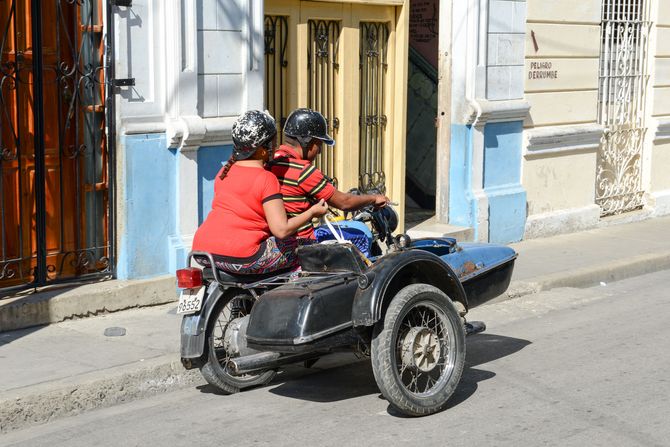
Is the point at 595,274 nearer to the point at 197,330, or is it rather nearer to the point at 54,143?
the point at 54,143

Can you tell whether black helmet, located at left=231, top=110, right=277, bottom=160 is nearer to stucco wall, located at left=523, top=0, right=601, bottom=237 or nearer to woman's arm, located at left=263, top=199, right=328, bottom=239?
woman's arm, located at left=263, top=199, right=328, bottom=239

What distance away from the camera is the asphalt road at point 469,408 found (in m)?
5.79

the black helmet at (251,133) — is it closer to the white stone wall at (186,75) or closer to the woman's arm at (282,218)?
the woman's arm at (282,218)

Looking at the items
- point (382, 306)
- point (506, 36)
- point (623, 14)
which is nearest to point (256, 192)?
point (382, 306)

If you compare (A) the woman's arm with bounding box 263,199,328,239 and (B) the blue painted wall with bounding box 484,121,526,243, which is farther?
(B) the blue painted wall with bounding box 484,121,526,243

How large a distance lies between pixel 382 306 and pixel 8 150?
11.4 feet

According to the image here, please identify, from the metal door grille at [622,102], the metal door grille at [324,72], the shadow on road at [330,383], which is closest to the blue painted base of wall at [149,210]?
the metal door grille at [324,72]

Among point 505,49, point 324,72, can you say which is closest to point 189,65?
point 324,72

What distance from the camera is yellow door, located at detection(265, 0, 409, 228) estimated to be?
10.1m

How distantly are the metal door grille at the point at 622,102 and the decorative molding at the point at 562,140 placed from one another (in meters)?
0.51

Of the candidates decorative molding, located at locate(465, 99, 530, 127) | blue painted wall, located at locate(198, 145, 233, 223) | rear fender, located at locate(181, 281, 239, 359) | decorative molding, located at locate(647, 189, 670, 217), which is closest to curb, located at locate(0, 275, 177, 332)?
blue painted wall, located at locate(198, 145, 233, 223)

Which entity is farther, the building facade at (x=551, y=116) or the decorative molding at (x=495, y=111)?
the building facade at (x=551, y=116)

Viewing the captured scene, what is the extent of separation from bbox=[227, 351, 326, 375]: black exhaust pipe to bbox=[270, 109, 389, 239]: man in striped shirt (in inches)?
30.5

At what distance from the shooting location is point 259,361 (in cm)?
614
